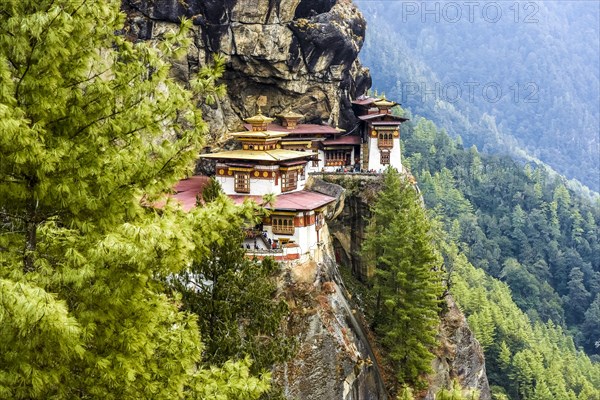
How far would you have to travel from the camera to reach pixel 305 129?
4356 centimetres

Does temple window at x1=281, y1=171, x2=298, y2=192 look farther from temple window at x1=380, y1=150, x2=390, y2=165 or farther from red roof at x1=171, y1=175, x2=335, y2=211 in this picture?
temple window at x1=380, y1=150, x2=390, y2=165

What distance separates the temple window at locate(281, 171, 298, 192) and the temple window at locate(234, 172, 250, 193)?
6.79 ft

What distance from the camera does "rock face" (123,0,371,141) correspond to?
40000mm

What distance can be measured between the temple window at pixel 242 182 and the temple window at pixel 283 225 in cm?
373

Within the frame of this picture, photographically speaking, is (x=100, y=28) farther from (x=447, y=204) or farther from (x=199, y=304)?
(x=447, y=204)

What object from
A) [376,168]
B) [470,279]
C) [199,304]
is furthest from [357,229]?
[470,279]

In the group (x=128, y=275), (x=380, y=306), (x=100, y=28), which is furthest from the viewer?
(x=380, y=306)

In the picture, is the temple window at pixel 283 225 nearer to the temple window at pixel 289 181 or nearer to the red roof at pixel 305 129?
the temple window at pixel 289 181

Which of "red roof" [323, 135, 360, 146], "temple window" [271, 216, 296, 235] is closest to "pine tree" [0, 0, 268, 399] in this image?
"temple window" [271, 216, 296, 235]

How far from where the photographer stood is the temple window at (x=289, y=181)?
34.7 m

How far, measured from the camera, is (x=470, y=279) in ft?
267

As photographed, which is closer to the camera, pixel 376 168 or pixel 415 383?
pixel 415 383

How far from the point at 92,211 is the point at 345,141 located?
37.9 metres

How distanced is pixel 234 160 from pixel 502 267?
251 feet
